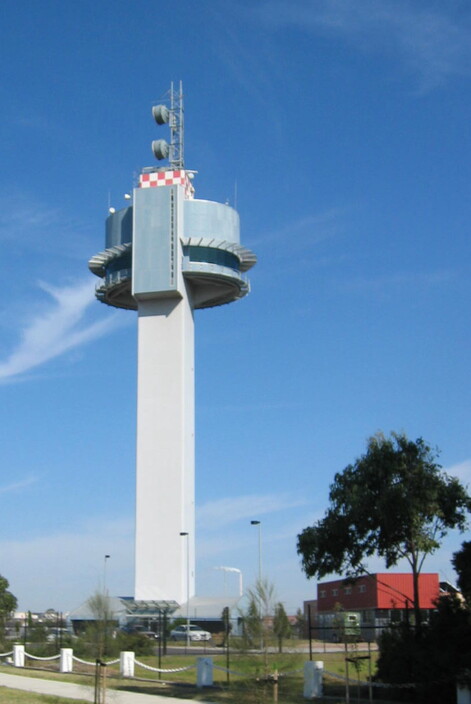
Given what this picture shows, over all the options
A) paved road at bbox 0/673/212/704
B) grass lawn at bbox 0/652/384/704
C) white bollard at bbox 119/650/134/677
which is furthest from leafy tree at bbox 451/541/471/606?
white bollard at bbox 119/650/134/677

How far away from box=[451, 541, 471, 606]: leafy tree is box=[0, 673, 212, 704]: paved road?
9186 millimetres

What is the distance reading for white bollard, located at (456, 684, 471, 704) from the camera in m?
24.5

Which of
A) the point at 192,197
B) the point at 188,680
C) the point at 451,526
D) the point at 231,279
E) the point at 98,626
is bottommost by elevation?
the point at 188,680

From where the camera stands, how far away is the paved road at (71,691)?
2742 cm

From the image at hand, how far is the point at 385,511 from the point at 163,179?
4625cm

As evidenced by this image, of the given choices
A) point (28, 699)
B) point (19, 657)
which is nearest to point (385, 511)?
point (28, 699)

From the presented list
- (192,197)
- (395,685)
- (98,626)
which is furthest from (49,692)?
(192,197)

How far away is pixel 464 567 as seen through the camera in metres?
26.2

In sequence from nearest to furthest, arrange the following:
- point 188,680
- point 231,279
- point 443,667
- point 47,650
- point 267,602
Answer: point 267,602 → point 443,667 → point 188,680 → point 47,650 → point 231,279

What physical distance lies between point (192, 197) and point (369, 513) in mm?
45874

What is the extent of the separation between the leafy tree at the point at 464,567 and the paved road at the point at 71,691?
9186 millimetres

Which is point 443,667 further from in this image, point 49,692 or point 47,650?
point 47,650

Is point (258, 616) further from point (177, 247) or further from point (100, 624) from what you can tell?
point (177, 247)

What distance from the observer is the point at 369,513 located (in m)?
30.8
